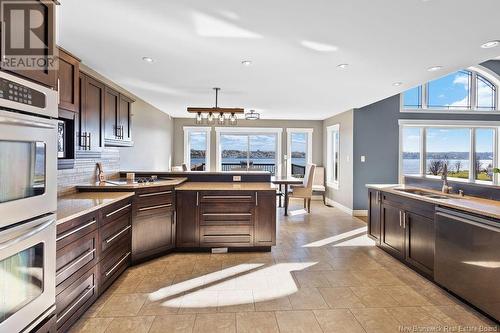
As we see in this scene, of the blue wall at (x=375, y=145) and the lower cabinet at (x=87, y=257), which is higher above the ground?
the blue wall at (x=375, y=145)

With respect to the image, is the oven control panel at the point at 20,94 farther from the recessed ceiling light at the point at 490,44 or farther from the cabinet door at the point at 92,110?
the recessed ceiling light at the point at 490,44

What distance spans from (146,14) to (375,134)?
542 centimetres

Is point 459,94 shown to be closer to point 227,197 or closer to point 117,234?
point 227,197

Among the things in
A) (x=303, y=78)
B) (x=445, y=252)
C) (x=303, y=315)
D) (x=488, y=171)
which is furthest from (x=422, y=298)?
(x=488, y=171)

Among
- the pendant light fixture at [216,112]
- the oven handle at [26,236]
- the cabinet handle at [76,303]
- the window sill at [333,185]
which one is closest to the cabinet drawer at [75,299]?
the cabinet handle at [76,303]

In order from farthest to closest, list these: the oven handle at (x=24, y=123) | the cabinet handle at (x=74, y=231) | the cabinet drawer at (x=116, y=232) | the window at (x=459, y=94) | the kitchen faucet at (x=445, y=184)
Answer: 1. the window at (x=459, y=94)
2. the kitchen faucet at (x=445, y=184)
3. the cabinet drawer at (x=116, y=232)
4. the cabinet handle at (x=74, y=231)
5. the oven handle at (x=24, y=123)

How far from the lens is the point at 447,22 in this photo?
7.54 feet

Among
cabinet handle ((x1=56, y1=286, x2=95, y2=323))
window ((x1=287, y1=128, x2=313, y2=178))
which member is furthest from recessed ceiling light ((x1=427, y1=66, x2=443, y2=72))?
window ((x1=287, y1=128, x2=313, y2=178))

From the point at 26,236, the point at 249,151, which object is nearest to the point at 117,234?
the point at 26,236

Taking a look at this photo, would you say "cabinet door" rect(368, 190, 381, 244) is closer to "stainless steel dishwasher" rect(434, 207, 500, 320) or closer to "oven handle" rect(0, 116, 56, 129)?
"stainless steel dishwasher" rect(434, 207, 500, 320)

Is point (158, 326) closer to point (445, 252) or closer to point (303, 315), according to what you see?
point (303, 315)

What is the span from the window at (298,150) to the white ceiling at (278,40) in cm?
406

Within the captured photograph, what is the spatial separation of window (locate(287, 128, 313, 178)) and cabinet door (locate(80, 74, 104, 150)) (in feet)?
19.8

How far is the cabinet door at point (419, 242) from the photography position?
291 centimetres
